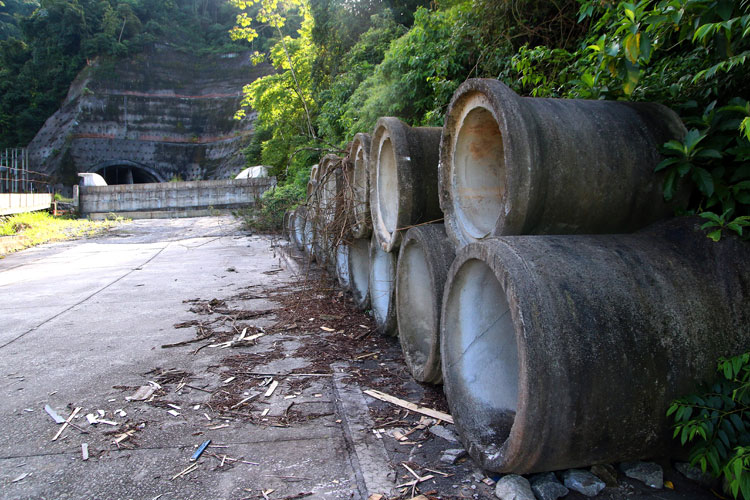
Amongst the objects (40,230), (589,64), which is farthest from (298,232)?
(40,230)

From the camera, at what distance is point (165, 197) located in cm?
2253

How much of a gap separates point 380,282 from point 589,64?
86.2 inches

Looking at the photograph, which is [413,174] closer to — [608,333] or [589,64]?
[589,64]

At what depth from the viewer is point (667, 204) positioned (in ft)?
7.13

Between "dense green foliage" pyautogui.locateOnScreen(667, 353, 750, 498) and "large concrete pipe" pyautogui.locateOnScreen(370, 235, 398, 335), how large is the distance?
2100 millimetres

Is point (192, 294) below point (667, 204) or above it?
below

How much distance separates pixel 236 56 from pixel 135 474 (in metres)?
44.2

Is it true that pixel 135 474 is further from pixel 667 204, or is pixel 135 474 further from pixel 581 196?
pixel 667 204

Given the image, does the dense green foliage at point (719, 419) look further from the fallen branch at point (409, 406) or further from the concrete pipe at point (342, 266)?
the concrete pipe at point (342, 266)

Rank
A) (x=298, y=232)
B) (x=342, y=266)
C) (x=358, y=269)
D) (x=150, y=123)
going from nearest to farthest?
1. (x=358, y=269)
2. (x=342, y=266)
3. (x=298, y=232)
4. (x=150, y=123)

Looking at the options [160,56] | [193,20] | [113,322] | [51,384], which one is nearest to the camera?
[51,384]

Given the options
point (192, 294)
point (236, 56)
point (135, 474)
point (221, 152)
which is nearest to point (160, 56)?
point (236, 56)

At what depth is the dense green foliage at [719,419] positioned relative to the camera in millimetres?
1618

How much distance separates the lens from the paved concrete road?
195cm
